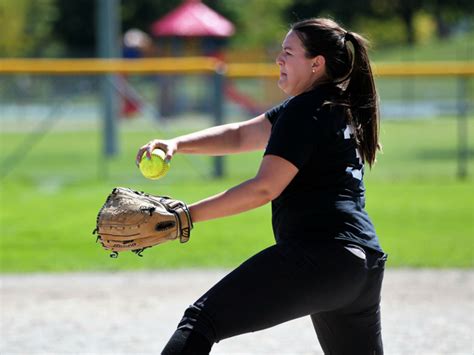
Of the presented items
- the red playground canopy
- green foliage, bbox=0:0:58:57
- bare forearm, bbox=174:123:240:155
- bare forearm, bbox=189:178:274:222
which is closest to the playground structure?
the red playground canopy

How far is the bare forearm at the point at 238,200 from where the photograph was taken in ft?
11.6

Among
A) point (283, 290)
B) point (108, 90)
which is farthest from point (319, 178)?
point (108, 90)

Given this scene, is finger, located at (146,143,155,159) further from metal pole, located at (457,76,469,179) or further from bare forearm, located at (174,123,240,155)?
metal pole, located at (457,76,469,179)

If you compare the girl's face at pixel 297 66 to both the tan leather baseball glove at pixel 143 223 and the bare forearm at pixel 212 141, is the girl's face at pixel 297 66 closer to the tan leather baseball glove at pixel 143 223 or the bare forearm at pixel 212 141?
the bare forearm at pixel 212 141

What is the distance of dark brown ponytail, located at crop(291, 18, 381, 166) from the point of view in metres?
3.83

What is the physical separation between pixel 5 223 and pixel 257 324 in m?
8.12

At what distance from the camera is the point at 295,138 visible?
362 cm

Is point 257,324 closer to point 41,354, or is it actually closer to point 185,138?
point 185,138

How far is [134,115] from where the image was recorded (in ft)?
58.3

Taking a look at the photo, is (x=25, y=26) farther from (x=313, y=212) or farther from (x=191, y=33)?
(x=313, y=212)

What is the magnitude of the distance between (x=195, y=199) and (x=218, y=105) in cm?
286

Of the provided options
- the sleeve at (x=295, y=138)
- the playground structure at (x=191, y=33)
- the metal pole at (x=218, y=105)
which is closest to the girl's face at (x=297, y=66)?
the sleeve at (x=295, y=138)

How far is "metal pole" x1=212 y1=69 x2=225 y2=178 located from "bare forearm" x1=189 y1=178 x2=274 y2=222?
459 inches

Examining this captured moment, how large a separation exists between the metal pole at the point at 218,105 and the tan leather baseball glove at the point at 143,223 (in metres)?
11.6
